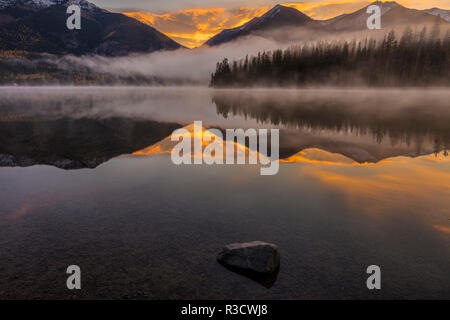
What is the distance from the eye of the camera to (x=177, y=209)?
10.7m

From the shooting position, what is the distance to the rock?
7023 millimetres

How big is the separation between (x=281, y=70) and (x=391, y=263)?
174 metres

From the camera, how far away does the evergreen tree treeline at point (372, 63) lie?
130 meters

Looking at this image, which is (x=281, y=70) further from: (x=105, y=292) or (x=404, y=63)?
(x=105, y=292)

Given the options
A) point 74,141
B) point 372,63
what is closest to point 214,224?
point 74,141

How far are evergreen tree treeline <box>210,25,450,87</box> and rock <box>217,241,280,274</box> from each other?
6107 inches

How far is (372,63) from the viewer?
14038 centimetres

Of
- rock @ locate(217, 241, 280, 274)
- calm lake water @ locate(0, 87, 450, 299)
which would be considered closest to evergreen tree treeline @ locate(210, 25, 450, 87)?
calm lake water @ locate(0, 87, 450, 299)

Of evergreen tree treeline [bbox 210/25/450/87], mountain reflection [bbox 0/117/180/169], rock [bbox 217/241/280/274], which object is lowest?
rock [bbox 217/241/280/274]

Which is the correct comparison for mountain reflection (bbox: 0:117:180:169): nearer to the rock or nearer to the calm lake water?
the calm lake water

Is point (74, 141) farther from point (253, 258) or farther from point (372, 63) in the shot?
point (372, 63)

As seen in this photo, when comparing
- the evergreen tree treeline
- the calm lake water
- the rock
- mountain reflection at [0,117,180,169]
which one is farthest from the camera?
the evergreen tree treeline

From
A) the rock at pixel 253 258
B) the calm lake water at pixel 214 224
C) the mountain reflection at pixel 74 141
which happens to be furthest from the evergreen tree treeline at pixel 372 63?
the rock at pixel 253 258
